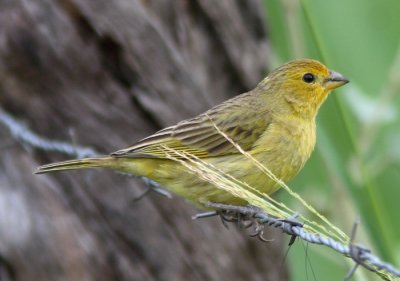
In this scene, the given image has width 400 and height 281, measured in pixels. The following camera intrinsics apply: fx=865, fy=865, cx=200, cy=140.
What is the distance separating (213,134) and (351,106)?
41.7 inches

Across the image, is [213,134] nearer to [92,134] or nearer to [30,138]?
[92,134]

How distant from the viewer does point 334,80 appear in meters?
4.12

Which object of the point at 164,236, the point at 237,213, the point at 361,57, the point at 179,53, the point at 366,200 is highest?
the point at 179,53

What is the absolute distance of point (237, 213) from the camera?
3688 millimetres

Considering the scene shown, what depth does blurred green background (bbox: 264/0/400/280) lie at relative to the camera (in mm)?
4637

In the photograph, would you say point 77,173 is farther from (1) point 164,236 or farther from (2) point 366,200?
(2) point 366,200

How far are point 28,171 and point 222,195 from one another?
143 centimetres

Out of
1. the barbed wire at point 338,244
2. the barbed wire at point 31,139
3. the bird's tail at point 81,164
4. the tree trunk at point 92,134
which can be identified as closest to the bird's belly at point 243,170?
the bird's tail at point 81,164

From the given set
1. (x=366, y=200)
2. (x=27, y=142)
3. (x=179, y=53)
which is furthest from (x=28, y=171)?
(x=366, y=200)

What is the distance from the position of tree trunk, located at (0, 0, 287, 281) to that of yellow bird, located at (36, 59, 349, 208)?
722 millimetres

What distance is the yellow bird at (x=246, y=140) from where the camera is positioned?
3859 mm

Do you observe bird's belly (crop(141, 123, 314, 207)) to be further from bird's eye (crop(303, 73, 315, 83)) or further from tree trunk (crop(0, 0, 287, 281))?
tree trunk (crop(0, 0, 287, 281))

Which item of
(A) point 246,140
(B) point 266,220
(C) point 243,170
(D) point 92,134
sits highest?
(D) point 92,134

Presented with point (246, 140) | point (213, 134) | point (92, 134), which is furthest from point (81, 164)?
point (92, 134)
